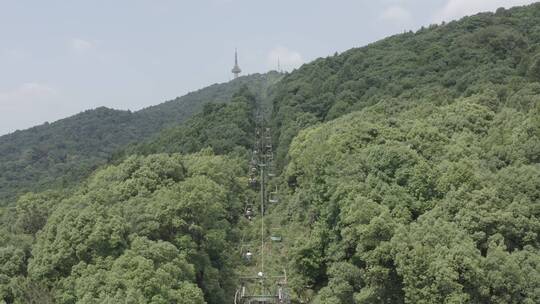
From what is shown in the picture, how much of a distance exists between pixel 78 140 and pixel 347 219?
107902 mm

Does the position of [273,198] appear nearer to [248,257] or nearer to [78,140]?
[248,257]

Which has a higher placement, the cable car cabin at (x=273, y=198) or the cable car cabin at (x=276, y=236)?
the cable car cabin at (x=273, y=198)

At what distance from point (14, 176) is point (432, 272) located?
8715cm

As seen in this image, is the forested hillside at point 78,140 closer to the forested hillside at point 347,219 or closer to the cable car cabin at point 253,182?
the cable car cabin at point 253,182

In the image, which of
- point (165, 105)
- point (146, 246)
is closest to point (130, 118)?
point (165, 105)

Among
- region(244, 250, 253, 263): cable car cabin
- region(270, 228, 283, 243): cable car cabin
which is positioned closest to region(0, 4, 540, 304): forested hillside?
region(270, 228, 283, 243): cable car cabin

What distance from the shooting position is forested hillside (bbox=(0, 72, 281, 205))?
9700 cm

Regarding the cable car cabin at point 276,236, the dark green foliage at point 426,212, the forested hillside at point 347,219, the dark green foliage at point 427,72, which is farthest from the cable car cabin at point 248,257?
the dark green foliage at point 427,72

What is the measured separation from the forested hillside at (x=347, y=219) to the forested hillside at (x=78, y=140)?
34.5 meters

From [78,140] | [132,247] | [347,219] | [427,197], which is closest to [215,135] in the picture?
[427,197]

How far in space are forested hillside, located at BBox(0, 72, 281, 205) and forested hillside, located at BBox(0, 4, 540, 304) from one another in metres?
34.5

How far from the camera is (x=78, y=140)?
424 ft

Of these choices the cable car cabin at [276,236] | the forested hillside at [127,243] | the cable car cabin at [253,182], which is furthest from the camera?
the cable car cabin at [253,182]

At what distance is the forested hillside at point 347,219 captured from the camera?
2773 centimetres
